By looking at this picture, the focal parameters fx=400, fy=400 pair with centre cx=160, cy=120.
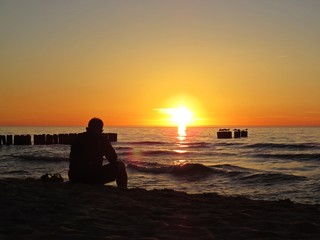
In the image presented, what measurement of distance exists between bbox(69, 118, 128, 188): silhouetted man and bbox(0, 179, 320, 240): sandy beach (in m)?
0.82

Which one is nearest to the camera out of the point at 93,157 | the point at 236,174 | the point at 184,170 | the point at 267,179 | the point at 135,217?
the point at 135,217

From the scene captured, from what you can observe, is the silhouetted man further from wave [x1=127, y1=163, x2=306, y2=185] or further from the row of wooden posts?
the row of wooden posts

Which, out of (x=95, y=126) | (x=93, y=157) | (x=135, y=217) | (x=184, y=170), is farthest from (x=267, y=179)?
(x=135, y=217)

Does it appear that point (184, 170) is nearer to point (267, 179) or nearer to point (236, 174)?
point (236, 174)

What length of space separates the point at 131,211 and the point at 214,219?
49.4 inches

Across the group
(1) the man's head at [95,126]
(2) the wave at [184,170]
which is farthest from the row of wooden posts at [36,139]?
(1) the man's head at [95,126]

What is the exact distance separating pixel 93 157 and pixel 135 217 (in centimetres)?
309

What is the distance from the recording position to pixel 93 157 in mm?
8375

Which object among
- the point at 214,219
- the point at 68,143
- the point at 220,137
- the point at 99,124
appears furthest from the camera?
the point at 220,137

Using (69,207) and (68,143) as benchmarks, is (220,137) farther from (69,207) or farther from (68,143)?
(69,207)

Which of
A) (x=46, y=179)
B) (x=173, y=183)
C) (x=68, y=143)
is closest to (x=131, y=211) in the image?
(x=46, y=179)

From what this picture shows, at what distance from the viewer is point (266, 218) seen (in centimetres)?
585

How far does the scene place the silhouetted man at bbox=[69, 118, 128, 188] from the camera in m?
8.28

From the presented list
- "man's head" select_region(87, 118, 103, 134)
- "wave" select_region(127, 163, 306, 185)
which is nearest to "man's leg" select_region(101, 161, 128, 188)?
"man's head" select_region(87, 118, 103, 134)
